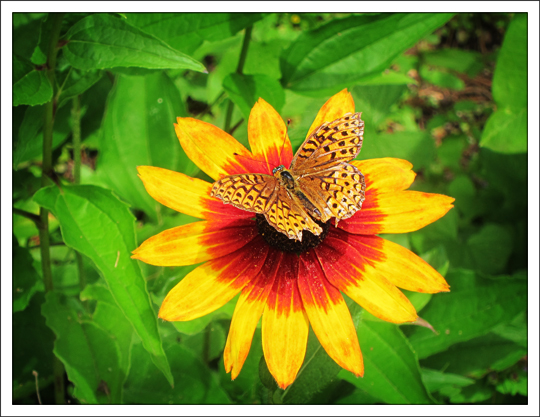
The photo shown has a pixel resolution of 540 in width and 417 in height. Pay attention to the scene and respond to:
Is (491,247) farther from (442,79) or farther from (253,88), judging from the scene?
(253,88)

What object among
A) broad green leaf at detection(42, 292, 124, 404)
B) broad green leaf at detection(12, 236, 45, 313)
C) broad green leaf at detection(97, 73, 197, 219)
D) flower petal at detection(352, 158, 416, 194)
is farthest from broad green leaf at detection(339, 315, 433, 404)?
broad green leaf at detection(12, 236, 45, 313)

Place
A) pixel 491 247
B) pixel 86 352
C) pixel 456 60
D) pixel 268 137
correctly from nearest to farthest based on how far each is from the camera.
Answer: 1. pixel 268 137
2. pixel 86 352
3. pixel 491 247
4. pixel 456 60

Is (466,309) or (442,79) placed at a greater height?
(442,79)

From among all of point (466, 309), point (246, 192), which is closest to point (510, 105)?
point (466, 309)

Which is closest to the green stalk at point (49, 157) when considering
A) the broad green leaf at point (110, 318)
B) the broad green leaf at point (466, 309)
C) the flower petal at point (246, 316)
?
the broad green leaf at point (110, 318)

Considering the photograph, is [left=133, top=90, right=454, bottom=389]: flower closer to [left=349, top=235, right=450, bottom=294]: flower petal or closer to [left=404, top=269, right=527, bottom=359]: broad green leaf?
[left=349, top=235, right=450, bottom=294]: flower petal

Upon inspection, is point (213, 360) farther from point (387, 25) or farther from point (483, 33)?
point (483, 33)

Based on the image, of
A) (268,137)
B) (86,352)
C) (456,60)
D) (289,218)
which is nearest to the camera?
(289,218)
